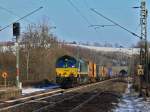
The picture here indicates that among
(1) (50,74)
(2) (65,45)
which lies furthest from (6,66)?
(2) (65,45)

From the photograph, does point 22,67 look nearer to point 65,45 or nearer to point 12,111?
point 65,45

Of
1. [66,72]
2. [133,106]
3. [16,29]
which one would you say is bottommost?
[133,106]

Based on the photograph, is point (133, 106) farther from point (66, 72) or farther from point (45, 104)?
point (66, 72)

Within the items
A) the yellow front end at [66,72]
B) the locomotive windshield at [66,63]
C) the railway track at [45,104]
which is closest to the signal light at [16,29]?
the railway track at [45,104]

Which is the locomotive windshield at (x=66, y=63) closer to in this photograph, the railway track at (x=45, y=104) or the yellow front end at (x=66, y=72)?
the yellow front end at (x=66, y=72)

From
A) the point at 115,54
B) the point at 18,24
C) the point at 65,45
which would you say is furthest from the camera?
the point at 115,54

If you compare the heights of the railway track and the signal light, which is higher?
the signal light

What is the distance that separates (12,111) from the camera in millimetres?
22078

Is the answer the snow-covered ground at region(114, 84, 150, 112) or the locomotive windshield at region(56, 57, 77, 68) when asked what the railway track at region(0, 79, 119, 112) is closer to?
the snow-covered ground at region(114, 84, 150, 112)

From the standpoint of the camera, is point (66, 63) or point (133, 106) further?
point (66, 63)

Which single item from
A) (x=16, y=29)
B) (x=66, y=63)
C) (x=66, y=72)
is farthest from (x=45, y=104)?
(x=66, y=63)

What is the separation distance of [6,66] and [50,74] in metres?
11.4

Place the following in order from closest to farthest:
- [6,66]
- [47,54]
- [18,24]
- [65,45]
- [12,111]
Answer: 1. [12,111]
2. [18,24]
3. [6,66]
4. [47,54]
5. [65,45]

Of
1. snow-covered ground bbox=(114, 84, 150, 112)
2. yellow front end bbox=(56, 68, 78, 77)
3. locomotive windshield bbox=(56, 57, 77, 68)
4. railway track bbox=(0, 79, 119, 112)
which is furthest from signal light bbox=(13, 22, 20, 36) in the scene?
snow-covered ground bbox=(114, 84, 150, 112)
